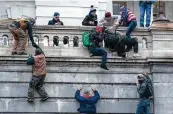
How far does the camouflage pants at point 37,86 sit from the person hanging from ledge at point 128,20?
380 centimetres

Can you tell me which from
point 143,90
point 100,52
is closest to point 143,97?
point 143,90

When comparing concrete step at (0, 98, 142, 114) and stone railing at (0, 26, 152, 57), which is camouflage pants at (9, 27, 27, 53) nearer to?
stone railing at (0, 26, 152, 57)

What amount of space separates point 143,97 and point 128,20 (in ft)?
10.5

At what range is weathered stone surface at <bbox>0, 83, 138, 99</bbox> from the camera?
30.4m

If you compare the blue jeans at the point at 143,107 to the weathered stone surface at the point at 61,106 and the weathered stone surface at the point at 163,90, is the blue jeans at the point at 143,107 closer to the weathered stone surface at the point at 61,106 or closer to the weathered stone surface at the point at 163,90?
the weathered stone surface at the point at 61,106

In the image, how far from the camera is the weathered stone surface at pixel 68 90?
99.9 feet

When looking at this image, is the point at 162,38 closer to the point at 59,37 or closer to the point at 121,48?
the point at 121,48

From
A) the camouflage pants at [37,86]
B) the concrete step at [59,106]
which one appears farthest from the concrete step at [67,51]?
the concrete step at [59,106]

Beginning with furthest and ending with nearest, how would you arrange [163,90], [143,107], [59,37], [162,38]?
1. [162,38]
2. [59,37]
3. [163,90]
4. [143,107]

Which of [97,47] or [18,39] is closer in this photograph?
[18,39]

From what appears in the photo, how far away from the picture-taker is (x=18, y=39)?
30.9 metres

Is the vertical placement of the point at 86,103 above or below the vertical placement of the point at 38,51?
below

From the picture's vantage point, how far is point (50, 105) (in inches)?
1203

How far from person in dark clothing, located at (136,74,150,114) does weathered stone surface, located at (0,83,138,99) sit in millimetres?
623
